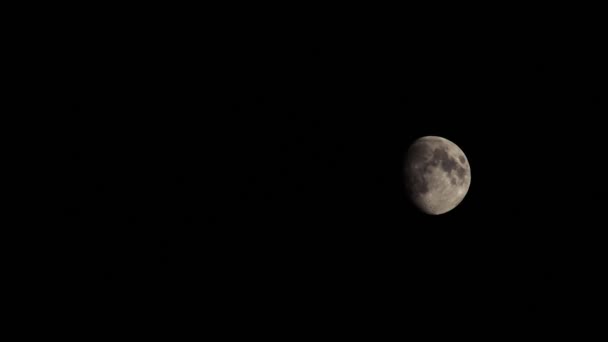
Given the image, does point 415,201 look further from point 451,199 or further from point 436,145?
point 436,145

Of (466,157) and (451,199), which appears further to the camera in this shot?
(466,157)

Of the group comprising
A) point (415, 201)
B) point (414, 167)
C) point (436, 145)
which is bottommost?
point (415, 201)

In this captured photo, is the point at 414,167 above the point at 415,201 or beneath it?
above

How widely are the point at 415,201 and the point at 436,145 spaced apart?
0.67 metres

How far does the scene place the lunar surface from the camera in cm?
418

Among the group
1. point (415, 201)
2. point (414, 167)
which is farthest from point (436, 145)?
point (415, 201)

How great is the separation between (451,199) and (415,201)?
391 millimetres

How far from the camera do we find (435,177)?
4.16 metres

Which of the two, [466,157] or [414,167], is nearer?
[414,167]

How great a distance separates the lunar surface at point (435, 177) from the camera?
165 inches

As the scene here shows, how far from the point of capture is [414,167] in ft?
13.9

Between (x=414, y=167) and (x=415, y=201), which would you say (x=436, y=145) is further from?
(x=415, y=201)

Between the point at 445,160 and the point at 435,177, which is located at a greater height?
the point at 445,160

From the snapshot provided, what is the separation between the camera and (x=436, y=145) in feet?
14.3
